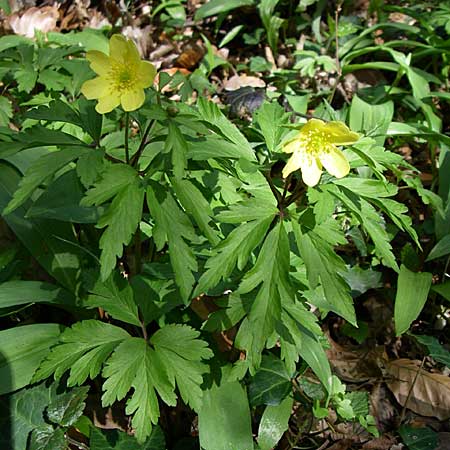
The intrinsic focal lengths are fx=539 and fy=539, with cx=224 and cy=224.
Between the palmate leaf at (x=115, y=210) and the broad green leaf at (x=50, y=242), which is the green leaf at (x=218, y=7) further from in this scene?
the palmate leaf at (x=115, y=210)

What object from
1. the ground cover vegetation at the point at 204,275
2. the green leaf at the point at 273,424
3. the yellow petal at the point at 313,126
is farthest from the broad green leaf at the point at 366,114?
the green leaf at the point at 273,424

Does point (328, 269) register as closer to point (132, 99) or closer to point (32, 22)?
point (132, 99)

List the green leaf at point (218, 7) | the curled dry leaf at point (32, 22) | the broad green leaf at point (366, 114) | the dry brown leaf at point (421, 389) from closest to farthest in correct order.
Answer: the dry brown leaf at point (421, 389)
the broad green leaf at point (366, 114)
the green leaf at point (218, 7)
the curled dry leaf at point (32, 22)

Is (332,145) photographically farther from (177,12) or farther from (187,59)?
(177,12)

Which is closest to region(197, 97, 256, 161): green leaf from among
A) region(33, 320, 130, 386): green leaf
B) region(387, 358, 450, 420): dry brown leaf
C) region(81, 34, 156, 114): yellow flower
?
region(81, 34, 156, 114): yellow flower

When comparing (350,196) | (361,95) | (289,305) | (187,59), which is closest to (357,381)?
(289,305)

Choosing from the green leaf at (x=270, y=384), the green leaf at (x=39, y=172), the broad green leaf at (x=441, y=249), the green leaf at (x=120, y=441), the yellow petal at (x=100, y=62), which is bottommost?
the broad green leaf at (x=441, y=249)

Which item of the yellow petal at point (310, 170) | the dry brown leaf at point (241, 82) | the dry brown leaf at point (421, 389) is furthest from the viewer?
the dry brown leaf at point (241, 82)
